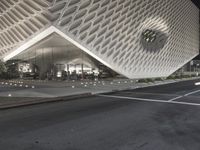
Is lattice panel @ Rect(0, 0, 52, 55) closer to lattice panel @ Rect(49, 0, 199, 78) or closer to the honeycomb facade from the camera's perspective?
the honeycomb facade

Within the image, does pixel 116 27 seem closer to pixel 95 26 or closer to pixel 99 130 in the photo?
pixel 95 26

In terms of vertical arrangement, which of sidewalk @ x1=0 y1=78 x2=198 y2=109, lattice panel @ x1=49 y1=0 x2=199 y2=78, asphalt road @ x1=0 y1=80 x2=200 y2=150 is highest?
lattice panel @ x1=49 y1=0 x2=199 y2=78

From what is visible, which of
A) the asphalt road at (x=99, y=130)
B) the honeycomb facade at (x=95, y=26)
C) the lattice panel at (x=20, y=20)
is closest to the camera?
the asphalt road at (x=99, y=130)

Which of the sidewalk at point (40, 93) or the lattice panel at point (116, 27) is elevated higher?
the lattice panel at point (116, 27)

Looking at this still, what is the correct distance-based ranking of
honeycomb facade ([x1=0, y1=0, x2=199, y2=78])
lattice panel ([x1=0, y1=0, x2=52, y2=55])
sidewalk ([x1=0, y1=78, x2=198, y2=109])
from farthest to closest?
honeycomb facade ([x1=0, y1=0, x2=199, y2=78]) < lattice panel ([x1=0, y1=0, x2=52, y2=55]) < sidewalk ([x1=0, y1=78, x2=198, y2=109])

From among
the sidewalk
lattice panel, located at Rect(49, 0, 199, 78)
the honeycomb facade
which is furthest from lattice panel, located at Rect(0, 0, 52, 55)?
the sidewalk

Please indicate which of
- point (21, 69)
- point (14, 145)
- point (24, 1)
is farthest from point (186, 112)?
point (21, 69)

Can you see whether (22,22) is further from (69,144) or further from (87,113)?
(69,144)

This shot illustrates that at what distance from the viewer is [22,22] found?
31.0 metres

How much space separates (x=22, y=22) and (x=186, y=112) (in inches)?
951

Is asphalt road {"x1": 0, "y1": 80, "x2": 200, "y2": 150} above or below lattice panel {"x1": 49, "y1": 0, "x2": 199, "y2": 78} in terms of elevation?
below

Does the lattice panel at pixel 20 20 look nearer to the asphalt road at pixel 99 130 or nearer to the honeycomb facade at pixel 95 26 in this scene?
the honeycomb facade at pixel 95 26

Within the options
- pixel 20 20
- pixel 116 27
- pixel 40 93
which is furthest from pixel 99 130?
pixel 116 27

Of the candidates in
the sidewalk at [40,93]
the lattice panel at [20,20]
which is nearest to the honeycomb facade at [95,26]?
the lattice panel at [20,20]
